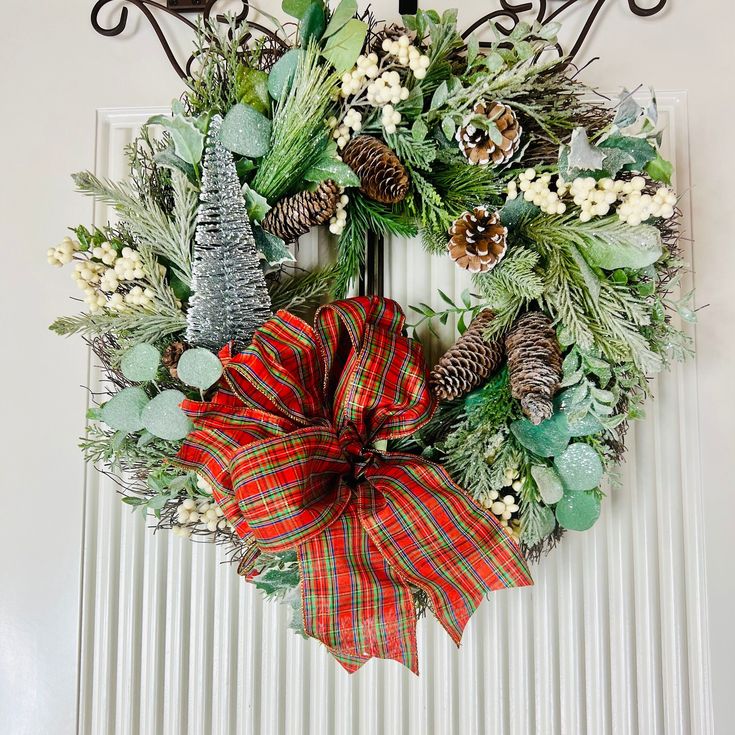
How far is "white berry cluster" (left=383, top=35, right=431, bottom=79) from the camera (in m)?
0.82

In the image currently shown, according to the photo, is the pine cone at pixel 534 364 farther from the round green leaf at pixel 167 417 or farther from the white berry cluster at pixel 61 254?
the white berry cluster at pixel 61 254

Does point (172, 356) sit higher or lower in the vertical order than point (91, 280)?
lower

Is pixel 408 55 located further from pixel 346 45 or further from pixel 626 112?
pixel 626 112

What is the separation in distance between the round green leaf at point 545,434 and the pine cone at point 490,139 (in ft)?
1.15

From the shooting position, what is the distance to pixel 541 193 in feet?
2.64

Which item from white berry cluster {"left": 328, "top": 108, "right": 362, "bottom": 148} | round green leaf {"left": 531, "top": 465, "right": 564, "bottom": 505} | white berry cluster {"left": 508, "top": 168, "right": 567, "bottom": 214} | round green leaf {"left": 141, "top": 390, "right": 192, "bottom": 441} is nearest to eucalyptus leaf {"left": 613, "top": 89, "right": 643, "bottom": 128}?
white berry cluster {"left": 508, "top": 168, "right": 567, "bottom": 214}

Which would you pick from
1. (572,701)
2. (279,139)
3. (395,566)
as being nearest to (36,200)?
(279,139)

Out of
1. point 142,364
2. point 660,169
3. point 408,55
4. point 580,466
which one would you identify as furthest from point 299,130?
point 580,466

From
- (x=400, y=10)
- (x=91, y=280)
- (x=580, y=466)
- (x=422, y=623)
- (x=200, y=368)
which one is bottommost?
(x=422, y=623)

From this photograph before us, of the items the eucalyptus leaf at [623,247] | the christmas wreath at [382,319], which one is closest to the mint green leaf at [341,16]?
the christmas wreath at [382,319]

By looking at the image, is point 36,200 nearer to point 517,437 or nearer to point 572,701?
point 517,437

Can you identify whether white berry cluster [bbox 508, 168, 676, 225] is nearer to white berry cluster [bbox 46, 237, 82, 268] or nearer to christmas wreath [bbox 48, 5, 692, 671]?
christmas wreath [bbox 48, 5, 692, 671]

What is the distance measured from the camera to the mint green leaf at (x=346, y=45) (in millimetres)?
818

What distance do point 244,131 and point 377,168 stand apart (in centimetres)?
19
